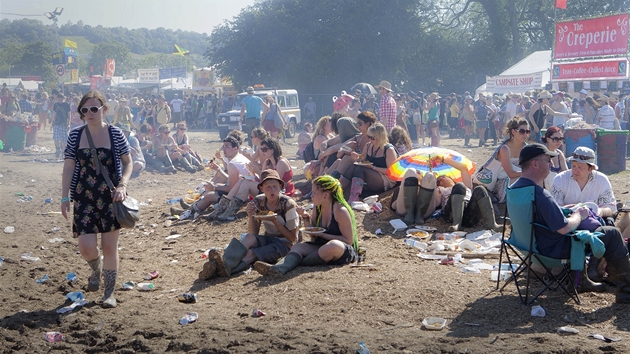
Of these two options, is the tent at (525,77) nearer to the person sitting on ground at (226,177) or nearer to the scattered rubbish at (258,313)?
the person sitting on ground at (226,177)

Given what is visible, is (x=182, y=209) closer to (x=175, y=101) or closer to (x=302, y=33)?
(x=175, y=101)

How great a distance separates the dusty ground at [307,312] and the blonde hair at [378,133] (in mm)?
1887

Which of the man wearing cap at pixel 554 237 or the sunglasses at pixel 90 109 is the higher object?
the sunglasses at pixel 90 109

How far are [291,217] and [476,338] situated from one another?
9.22 ft

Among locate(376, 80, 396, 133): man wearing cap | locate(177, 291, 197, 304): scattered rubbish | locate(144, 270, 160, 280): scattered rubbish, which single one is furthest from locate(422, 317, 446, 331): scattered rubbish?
locate(376, 80, 396, 133): man wearing cap

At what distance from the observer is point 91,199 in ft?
18.2

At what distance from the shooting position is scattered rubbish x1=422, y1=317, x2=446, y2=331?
15.9 feet

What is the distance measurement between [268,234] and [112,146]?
7.02 feet

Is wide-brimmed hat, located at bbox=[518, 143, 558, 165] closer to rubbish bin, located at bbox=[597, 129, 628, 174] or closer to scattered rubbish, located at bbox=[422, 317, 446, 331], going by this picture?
scattered rubbish, located at bbox=[422, 317, 446, 331]

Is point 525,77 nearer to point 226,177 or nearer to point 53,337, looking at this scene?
point 226,177

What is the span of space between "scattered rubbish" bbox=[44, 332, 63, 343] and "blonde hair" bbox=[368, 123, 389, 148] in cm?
558

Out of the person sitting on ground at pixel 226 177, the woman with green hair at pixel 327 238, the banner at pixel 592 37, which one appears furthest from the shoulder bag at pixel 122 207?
the banner at pixel 592 37

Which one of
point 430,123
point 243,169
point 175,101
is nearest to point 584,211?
point 243,169

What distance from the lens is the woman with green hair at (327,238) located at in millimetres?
6422
